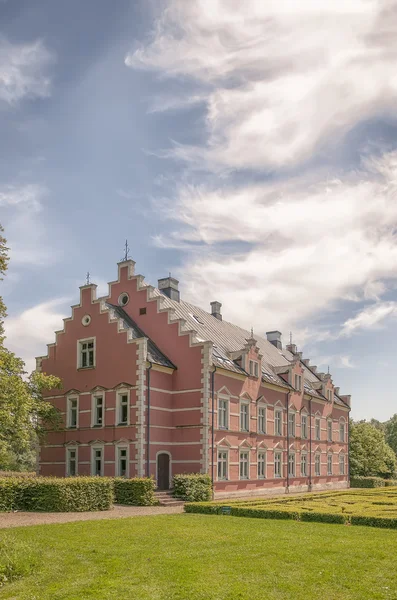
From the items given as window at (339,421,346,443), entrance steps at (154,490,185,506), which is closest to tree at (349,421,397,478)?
window at (339,421,346,443)

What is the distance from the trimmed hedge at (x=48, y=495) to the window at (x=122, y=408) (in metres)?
7.77

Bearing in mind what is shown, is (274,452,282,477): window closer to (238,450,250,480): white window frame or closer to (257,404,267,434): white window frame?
(257,404,267,434): white window frame

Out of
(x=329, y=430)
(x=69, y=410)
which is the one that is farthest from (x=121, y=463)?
(x=329, y=430)

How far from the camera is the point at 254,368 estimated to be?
3866cm

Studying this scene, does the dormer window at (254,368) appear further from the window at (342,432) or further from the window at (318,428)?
the window at (342,432)

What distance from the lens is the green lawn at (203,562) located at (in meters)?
11.0

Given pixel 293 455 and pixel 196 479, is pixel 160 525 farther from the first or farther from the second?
pixel 293 455

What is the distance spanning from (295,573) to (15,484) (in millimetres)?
15815

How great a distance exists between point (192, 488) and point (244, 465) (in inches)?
274

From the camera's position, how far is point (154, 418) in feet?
108

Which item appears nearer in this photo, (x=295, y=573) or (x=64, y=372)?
(x=295, y=573)

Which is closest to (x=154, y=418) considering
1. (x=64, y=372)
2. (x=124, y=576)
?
(x=64, y=372)

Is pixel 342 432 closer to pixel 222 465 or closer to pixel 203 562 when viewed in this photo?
pixel 222 465

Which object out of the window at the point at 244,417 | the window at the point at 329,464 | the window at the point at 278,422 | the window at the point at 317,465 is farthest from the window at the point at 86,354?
the window at the point at 329,464
